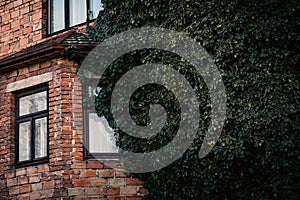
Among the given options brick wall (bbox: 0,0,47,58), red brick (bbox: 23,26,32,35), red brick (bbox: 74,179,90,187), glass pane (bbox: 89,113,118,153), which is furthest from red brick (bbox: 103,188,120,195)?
red brick (bbox: 23,26,32,35)

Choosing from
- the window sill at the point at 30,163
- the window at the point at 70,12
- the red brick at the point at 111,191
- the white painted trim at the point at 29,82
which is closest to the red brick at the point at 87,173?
the red brick at the point at 111,191

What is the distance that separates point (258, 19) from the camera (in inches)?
464

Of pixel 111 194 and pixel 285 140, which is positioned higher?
pixel 285 140

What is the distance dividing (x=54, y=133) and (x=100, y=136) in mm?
967

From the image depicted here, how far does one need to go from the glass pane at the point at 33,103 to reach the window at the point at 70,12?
2.00 m

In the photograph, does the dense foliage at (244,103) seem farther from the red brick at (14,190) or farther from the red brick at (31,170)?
the red brick at (14,190)

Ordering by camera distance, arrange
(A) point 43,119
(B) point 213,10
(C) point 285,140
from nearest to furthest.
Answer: (C) point 285,140, (B) point 213,10, (A) point 43,119

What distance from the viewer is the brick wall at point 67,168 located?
12516mm

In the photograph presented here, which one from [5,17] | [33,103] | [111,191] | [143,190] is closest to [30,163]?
[33,103]

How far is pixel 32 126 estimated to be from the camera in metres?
13.4

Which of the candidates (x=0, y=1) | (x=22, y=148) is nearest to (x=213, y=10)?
(x=22, y=148)

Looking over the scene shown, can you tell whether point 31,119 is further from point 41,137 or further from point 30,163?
point 30,163

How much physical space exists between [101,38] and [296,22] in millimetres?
4170

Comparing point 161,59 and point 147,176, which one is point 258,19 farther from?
point 147,176
